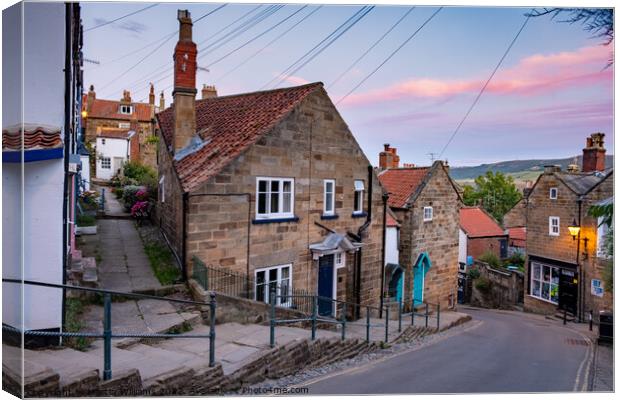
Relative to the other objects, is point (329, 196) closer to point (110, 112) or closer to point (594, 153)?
point (594, 153)

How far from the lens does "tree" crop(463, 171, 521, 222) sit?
7.67 meters

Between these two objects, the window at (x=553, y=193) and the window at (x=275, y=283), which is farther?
the window at (x=275, y=283)

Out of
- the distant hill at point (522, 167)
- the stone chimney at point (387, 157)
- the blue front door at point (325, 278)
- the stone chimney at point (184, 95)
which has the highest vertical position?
the stone chimney at point (184, 95)

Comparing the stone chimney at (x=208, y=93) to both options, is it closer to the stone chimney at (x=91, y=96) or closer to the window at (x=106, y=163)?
the stone chimney at (x=91, y=96)

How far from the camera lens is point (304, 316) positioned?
847 centimetres

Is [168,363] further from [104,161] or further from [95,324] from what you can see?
[104,161]

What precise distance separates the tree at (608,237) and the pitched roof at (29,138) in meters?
6.42

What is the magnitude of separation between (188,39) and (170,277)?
388cm

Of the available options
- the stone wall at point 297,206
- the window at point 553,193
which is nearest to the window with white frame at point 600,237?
the window at point 553,193

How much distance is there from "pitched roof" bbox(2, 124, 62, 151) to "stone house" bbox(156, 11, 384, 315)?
2.65 m

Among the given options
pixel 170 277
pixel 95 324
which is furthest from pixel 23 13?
pixel 170 277

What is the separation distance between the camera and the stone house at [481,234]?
11102 mm

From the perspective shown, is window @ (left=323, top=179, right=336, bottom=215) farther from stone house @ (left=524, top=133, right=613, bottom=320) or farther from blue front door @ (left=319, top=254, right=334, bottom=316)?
stone house @ (left=524, top=133, right=613, bottom=320)

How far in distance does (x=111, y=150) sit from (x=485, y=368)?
15747 mm
